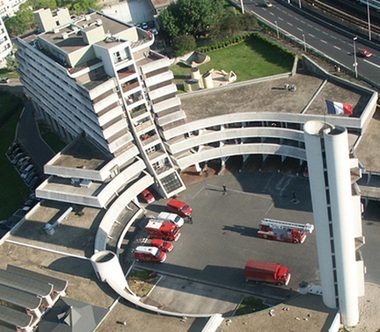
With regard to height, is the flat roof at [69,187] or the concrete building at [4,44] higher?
Result: the concrete building at [4,44]

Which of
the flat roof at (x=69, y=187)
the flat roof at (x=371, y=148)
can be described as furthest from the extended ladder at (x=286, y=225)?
the flat roof at (x=69, y=187)

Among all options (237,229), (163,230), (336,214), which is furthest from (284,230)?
(336,214)

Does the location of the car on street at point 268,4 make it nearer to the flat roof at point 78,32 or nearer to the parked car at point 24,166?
the flat roof at point 78,32

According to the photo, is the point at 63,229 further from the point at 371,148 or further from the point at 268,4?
the point at 268,4

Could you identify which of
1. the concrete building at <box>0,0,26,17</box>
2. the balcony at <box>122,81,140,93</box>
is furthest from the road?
the concrete building at <box>0,0,26,17</box>

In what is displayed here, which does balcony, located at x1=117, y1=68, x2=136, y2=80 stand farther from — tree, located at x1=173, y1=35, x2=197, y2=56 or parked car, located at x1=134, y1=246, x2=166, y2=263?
tree, located at x1=173, y1=35, x2=197, y2=56

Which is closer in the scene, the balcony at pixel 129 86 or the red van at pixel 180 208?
the balcony at pixel 129 86
